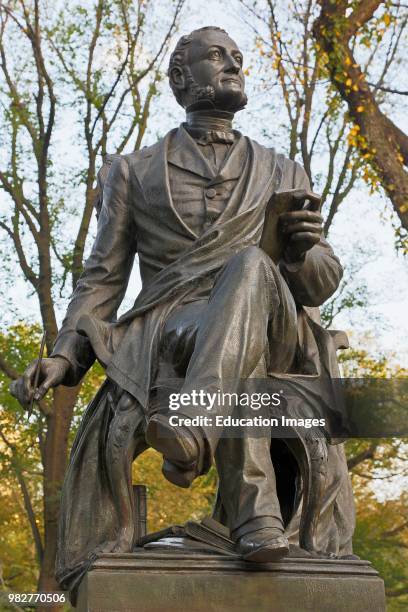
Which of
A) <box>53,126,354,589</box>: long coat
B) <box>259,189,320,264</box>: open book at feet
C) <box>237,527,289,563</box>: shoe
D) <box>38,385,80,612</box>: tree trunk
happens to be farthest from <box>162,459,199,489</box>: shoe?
<box>38,385,80,612</box>: tree trunk

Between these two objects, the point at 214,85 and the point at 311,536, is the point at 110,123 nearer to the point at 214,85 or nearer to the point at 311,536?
the point at 214,85

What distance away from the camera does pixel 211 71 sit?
5.18m

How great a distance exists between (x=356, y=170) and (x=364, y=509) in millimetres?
4794

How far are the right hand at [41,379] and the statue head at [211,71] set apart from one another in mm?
1273

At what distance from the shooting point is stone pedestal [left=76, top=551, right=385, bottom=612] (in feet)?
12.9

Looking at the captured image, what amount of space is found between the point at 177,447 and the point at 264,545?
Result: 1.50 feet

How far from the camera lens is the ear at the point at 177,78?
5.27 m

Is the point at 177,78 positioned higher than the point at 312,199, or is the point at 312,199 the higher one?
the point at 177,78

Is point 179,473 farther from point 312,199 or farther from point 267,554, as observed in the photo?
point 312,199

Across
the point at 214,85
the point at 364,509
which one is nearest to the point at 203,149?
the point at 214,85

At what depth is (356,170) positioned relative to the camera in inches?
582

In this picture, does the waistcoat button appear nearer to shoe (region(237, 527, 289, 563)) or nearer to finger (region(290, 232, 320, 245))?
finger (region(290, 232, 320, 245))

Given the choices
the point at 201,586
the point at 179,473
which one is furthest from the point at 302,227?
the point at 201,586

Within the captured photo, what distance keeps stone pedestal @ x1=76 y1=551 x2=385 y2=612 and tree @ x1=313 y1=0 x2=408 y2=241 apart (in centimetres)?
838
